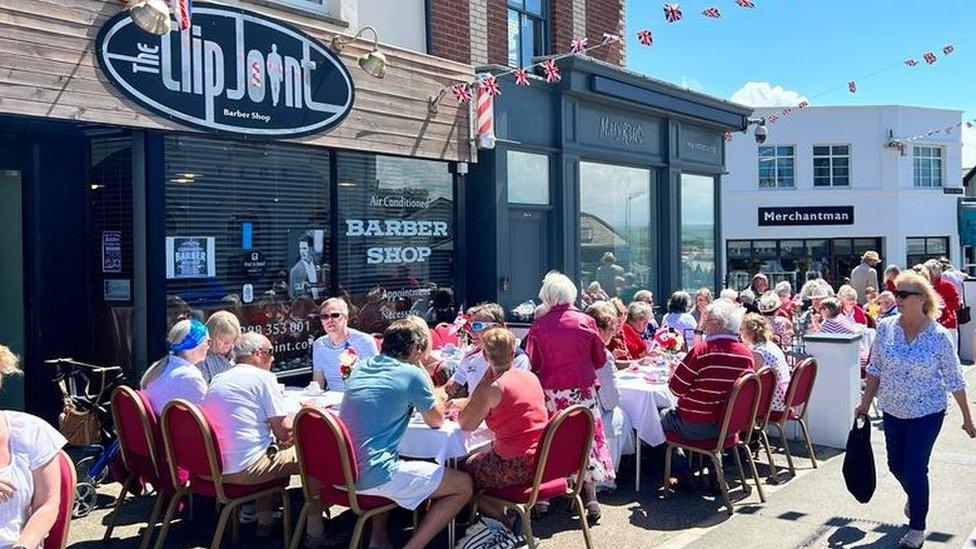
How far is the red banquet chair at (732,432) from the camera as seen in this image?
245 inches

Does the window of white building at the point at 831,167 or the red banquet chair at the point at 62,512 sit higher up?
the window of white building at the point at 831,167

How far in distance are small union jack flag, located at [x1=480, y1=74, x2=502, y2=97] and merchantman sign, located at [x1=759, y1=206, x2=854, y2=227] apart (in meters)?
21.6

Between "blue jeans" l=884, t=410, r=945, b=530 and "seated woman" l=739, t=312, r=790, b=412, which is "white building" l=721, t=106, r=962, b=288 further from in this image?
"blue jeans" l=884, t=410, r=945, b=530

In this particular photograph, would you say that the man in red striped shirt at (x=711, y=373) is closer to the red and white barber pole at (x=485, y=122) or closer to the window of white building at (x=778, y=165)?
the red and white barber pole at (x=485, y=122)

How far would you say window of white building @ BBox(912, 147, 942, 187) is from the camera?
31.4 metres

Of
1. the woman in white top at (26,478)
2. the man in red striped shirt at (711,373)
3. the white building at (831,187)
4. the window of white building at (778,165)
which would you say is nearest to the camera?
the woman in white top at (26,478)

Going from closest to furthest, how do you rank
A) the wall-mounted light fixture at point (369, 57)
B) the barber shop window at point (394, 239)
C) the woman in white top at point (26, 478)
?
the woman in white top at point (26, 478)
the wall-mounted light fixture at point (369, 57)
the barber shop window at point (394, 239)

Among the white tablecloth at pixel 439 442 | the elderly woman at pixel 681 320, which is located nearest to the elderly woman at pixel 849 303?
the elderly woman at pixel 681 320

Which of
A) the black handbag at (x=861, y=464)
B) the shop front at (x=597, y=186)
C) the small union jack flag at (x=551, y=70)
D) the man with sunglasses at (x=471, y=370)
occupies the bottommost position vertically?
the black handbag at (x=861, y=464)

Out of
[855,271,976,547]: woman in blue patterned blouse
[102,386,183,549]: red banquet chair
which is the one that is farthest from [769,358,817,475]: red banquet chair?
[102,386,183,549]: red banquet chair

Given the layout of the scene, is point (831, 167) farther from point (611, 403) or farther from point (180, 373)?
point (180, 373)

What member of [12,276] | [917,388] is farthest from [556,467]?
[12,276]

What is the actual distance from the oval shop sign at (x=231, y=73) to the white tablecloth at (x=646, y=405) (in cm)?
429

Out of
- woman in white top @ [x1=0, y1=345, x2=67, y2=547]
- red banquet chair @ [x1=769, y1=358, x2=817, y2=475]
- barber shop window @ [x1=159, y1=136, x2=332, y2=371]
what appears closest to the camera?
woman in white top @ [x1=0, y1=345, x2=67, y2=547]
